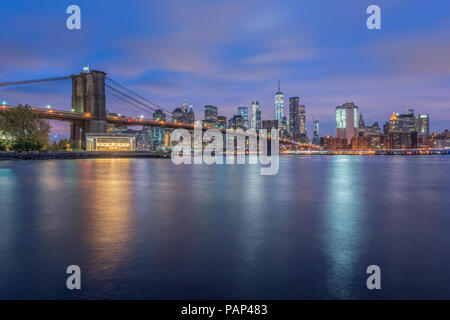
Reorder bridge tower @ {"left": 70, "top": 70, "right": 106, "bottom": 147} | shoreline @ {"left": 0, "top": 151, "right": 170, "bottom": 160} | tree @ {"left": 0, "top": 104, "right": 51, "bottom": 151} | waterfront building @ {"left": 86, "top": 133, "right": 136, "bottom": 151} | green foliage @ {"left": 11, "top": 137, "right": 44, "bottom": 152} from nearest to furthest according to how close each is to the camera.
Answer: shoreline @ {"left": 0, "top": 151, "right": 170, "bottom": 160} → green foliage @ {"left": 11, "top": 137, "right": 44, "bottom": 152} → tree @ {"left": 0, "top": 104, "right": 51, "bottom": 151} → waterfront building @ {"left": 86, "top": 133, "right": 136, "bottom": 151} → bridge tower @ {"left": 70, "top": 70, "right": 106, "bottom": 147}

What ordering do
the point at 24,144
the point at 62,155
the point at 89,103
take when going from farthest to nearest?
the point at 89,103
the point at 62,155
the point at 24,144

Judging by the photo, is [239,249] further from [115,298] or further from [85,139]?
[85,139]

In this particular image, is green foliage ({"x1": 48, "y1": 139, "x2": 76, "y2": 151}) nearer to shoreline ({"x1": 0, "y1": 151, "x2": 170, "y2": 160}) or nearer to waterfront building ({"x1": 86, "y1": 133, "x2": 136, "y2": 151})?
waterfront building ({"x1": 86, "y1": 133, "x2": 136, "y2": 151})

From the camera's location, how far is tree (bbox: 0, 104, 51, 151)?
219 feet

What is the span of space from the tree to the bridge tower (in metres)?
17.1

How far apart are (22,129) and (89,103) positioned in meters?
24.8

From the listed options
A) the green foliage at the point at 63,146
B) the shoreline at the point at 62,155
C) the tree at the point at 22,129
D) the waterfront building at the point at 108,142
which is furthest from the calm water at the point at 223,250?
the green foliage at the point at 63,146

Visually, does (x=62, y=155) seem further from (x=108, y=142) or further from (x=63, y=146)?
(x=63, y=146)

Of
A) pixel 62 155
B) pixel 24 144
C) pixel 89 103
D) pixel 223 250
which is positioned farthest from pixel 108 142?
pixel 223 250

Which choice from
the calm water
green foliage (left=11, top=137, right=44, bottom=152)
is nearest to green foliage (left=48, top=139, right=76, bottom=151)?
green foliage (left=11, top=137, right=44, bottom=152)

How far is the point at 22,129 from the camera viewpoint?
6900 centimetres

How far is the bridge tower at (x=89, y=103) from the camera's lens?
8912 centimetres

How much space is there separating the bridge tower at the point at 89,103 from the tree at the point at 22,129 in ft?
56.2
